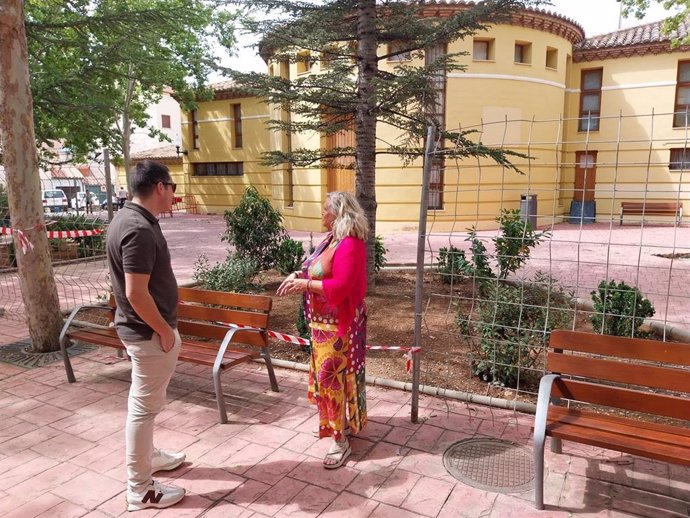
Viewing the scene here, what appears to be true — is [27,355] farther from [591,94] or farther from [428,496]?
[591,94]

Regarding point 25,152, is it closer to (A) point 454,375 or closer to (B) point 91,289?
(B) point 91,289

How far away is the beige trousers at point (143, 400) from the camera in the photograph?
2750mm

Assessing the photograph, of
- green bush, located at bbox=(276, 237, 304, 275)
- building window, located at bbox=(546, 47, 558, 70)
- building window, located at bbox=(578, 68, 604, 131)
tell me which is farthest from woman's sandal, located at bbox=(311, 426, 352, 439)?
building window, located at bbox=(578, 68, 604, 131)

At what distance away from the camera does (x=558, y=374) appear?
3.18 m

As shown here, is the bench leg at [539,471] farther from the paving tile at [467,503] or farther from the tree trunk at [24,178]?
the tree trunk at [24,178]

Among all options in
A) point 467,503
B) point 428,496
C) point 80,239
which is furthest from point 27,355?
point 80,239

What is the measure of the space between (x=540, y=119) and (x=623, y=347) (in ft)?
50.7

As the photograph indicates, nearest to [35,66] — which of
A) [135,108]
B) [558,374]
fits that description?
[558,374]

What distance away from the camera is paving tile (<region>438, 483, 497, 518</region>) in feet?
9.15

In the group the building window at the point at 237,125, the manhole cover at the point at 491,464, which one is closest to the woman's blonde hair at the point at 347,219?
the manhole cover at the point at 491,464

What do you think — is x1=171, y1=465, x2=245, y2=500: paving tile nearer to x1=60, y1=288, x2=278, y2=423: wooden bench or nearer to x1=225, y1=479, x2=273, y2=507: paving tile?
x1=225, y1=479, x2=273, y2=507: paving tile

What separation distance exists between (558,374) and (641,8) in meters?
13.2

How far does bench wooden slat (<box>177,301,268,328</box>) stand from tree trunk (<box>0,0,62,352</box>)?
6.14 feet

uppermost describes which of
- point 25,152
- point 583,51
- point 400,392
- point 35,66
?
point 583,51
